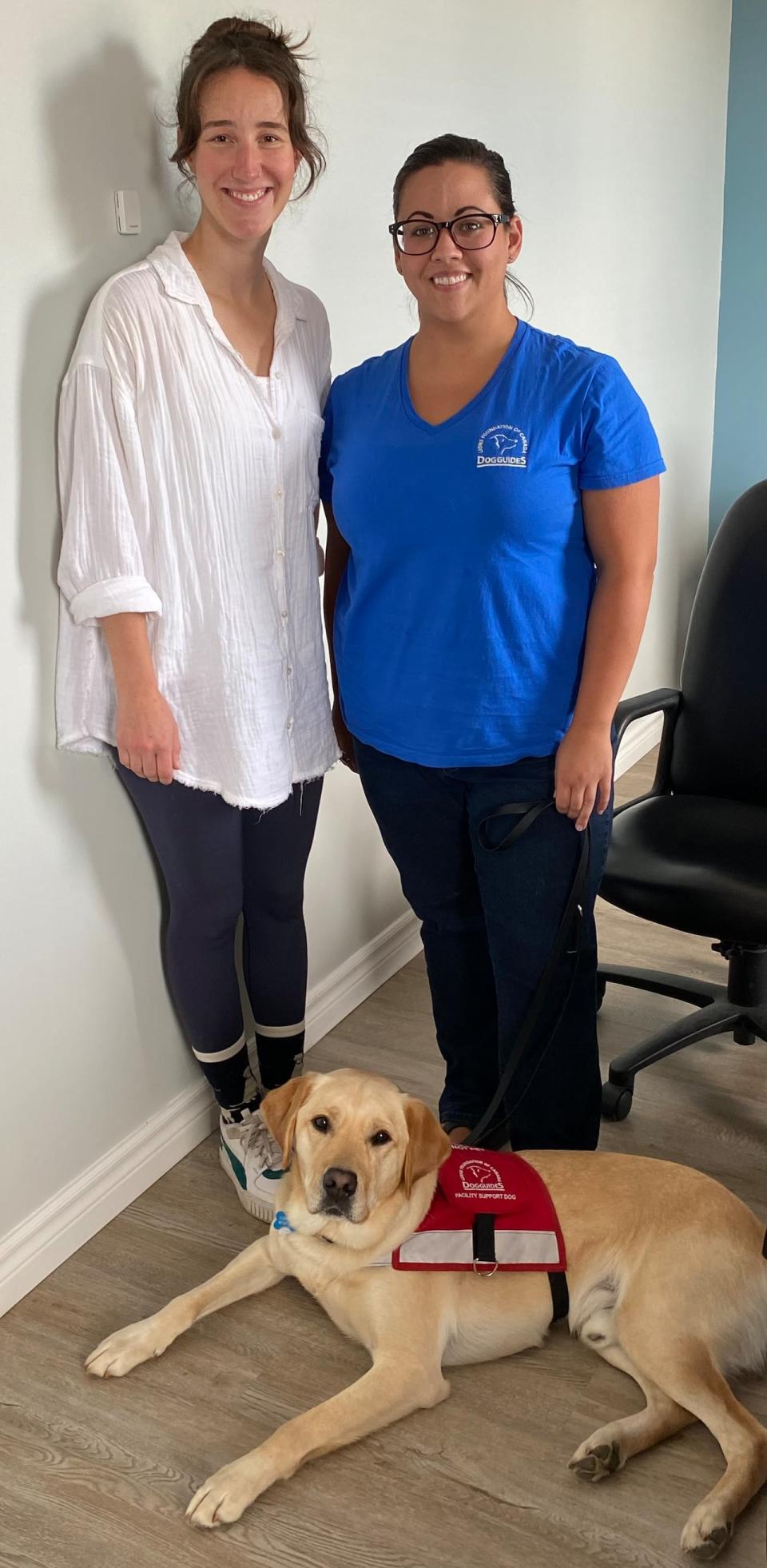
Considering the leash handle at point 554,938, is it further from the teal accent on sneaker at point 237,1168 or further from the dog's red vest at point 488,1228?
the teal accent on sneaker at point 237,1168

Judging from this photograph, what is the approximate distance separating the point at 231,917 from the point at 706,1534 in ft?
3.23

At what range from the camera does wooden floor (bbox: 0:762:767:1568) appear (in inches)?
54.9

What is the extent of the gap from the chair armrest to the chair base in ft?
1.13

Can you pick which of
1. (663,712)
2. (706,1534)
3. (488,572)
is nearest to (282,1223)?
(706,1534)

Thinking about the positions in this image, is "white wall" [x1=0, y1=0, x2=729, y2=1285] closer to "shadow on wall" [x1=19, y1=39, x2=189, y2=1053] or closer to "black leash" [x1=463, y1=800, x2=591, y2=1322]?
"shadow on wall" [x1=19, y1=39, x2=189, y2=1053]

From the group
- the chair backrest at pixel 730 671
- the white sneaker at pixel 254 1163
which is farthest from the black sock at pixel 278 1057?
the chair backrest at pixel 730 671

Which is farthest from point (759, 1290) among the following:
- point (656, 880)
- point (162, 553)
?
point (162, 553)

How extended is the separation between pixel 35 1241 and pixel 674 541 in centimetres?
296

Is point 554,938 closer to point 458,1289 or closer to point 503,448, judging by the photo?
point 458,1289

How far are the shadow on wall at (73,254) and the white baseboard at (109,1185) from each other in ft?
1.70

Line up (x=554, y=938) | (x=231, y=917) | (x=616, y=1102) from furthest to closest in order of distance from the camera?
1. (x=616, y=1102)
2. (x=231, y=917)
3. (x=554, y=938)

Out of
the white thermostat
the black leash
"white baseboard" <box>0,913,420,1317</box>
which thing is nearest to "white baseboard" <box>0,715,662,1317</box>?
"white baseboard" <box>0,913,420,1317</box>

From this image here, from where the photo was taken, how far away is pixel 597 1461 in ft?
4.79

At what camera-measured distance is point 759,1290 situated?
1.52 meters
